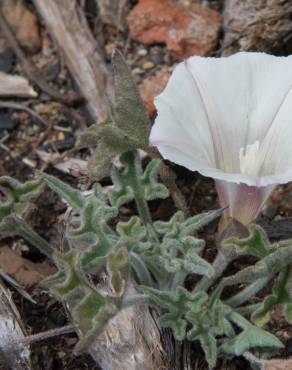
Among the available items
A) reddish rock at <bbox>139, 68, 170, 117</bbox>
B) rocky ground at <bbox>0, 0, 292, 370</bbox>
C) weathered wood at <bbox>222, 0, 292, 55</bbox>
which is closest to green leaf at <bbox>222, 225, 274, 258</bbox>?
rocky ground at <bbox>0, 0, 292, 370</bbox>

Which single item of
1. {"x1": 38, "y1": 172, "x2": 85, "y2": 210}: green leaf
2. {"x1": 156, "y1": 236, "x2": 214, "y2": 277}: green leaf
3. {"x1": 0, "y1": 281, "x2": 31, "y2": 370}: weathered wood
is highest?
{"x1": 38, "y1": 172, "x2": 85, "y2": 210}: green leaf

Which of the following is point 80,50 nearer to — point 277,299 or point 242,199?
point 242,199

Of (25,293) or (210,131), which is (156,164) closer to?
(210,131)

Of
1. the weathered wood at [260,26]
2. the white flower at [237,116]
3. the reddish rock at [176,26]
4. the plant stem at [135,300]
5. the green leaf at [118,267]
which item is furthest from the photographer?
the reddish rock at [176,26]

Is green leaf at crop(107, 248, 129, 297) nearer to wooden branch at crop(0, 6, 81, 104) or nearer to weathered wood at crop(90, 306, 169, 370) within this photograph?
weathered wood at crop(90, 306, 169, 370)

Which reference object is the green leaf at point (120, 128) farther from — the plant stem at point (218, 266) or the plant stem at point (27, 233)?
the plant stem at point (218, 266)

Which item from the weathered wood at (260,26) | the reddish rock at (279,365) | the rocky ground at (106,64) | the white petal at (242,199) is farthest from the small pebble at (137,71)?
the reddish rock at (279,365)

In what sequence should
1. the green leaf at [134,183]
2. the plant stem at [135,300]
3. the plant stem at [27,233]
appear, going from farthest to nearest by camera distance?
the green leaf at [134,183] < the plant stem at [27,233] < the plant stem at [135,300]
